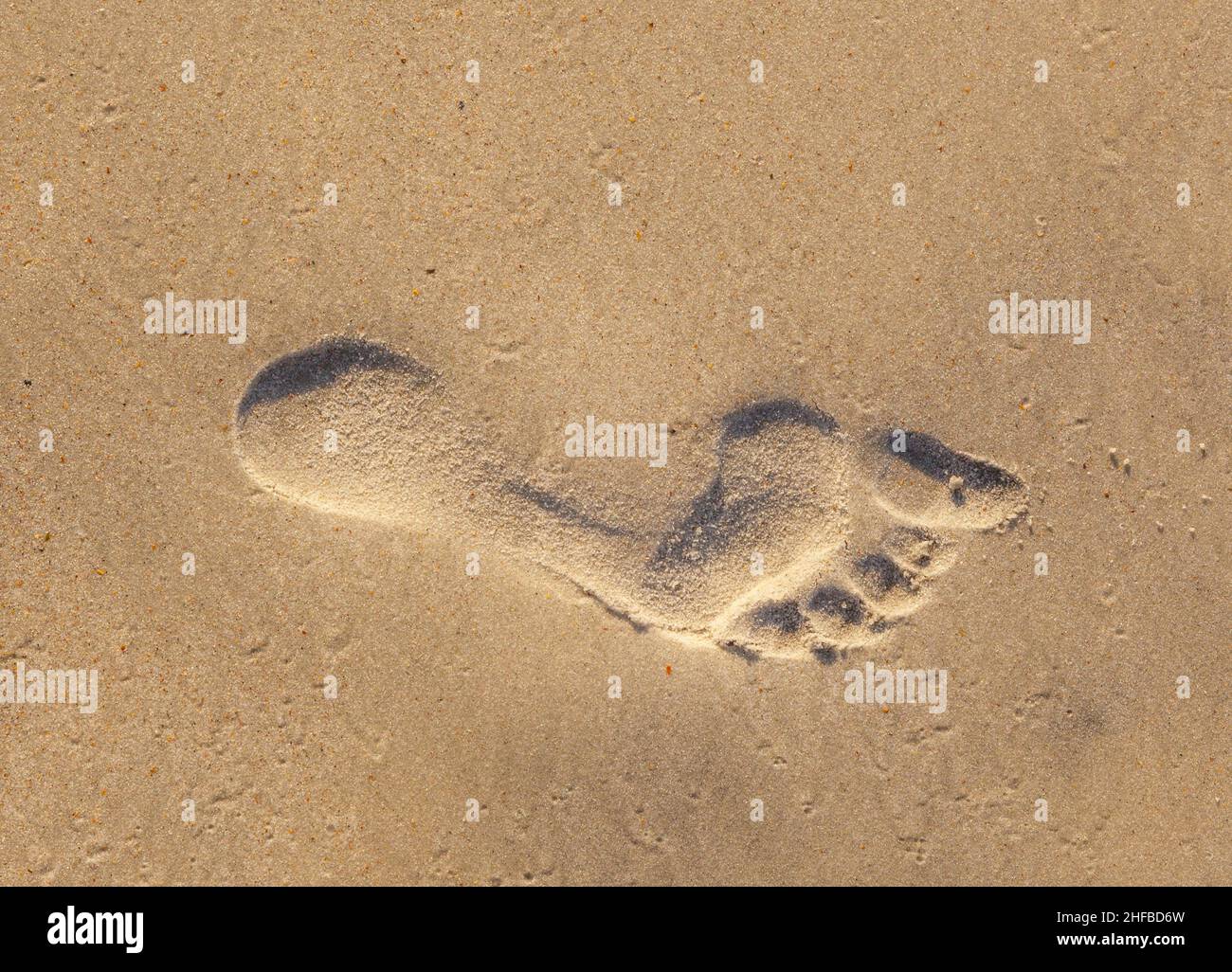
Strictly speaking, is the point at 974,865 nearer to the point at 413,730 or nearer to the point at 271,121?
the point at 413,730

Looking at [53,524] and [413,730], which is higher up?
[53,524]

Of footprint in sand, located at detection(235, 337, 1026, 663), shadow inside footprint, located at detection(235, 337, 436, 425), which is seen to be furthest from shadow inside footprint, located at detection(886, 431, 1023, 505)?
shadow inside footprint, located at detection(235, 337, 436, 425)

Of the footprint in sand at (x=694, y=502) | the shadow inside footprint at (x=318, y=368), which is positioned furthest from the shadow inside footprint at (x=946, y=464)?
the shadow inside footprint at (x=318, y=368)

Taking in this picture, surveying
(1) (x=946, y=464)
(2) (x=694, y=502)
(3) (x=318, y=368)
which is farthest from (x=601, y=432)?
(1) (x=946, y=464)

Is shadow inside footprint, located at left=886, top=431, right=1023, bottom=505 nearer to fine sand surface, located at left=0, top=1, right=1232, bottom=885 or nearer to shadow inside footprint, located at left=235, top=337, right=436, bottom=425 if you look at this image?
fine sand surface, located at left=0, top=1, right=1232, bottom=885

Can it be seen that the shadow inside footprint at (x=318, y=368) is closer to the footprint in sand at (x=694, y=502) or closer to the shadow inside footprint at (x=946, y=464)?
the footprint in sand at (x=694, y=502)

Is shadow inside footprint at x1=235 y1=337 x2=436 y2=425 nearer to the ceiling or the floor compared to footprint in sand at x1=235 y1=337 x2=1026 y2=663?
nearer to the ceiling
